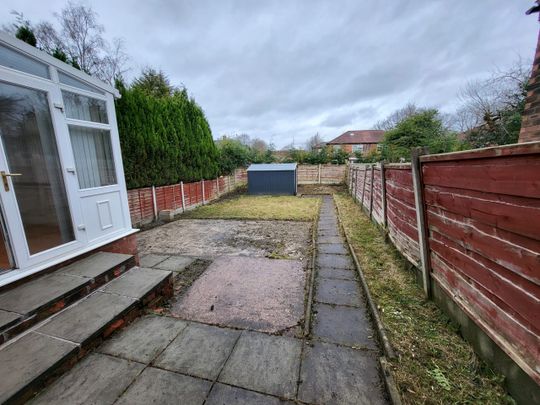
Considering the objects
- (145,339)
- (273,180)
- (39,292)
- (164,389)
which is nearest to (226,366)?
(164,389)

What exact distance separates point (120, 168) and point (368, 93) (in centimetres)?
3132

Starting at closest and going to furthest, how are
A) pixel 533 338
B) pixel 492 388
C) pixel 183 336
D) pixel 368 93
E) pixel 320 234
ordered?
pixel 533 338, pixel 492 388, pixel 183 336, pixel 320 234, pixel 368 93

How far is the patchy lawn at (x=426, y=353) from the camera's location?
4.50 feet

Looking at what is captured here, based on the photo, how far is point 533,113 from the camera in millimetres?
2359

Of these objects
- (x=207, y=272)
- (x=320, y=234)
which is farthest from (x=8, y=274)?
(x=320, y=234)

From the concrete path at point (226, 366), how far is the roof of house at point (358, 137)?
3771 centimetres

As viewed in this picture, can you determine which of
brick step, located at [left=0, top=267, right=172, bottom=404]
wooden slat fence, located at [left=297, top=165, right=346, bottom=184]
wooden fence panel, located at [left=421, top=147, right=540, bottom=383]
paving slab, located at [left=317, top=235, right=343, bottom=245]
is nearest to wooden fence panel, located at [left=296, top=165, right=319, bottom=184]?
wooden slat fence, located at [left=297, top=165, right=346, bottom=184]

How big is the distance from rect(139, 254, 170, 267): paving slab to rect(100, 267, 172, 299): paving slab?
3.04 feet

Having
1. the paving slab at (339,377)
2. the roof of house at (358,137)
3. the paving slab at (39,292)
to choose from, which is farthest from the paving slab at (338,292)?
the roof of house at (358,137)

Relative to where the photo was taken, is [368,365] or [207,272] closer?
[368,365]

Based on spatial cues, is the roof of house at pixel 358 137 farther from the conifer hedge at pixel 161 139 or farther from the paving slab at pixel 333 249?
the paving slab at pixel 333 249

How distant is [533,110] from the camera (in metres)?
2.36

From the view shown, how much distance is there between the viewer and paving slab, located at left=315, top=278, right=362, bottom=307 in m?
2.53

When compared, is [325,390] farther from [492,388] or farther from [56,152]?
[56,152]
